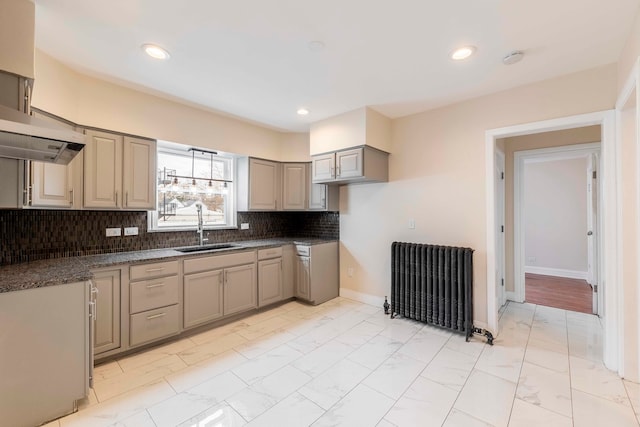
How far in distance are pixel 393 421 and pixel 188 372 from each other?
62.8 inches

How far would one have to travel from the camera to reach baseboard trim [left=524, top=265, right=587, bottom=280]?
5.13 metres

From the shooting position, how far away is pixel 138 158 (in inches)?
109

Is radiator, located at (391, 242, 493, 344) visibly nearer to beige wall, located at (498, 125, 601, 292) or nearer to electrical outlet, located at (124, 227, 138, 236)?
beige wall, located at (498, 125, 601, 292)

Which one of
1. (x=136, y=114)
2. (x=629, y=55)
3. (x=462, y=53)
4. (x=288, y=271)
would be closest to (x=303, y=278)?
(x=288, y=271)

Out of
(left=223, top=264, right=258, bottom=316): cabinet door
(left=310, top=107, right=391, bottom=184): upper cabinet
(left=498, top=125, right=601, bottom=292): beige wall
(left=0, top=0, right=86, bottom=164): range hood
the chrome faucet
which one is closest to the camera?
(left=0, top=0, right=86, bottom=164): range hood

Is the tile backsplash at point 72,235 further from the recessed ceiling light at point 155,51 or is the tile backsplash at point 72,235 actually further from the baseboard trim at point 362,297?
the baseboard trim at point 362,297

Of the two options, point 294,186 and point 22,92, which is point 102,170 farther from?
point 294,186

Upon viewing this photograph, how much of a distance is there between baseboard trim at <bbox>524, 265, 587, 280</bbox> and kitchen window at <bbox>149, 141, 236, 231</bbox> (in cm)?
567

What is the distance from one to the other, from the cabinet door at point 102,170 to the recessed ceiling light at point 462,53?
3070 mm

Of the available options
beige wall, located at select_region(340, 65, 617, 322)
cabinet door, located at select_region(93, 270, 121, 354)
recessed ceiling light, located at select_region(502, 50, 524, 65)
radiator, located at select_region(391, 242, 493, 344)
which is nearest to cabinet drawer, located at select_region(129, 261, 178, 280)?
cabinet door, located at select_region(93, 270, 121, 354)

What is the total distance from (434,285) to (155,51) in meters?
3.34

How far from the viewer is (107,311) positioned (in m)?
2.30

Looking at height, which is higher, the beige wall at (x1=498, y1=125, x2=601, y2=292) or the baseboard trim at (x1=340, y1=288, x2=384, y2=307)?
the beige wall at (x1=498, y1=125, x2=601, y2=292)

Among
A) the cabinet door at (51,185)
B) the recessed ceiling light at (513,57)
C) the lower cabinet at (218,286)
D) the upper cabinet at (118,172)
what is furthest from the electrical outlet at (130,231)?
the recessed ceiling light at (513,57)
